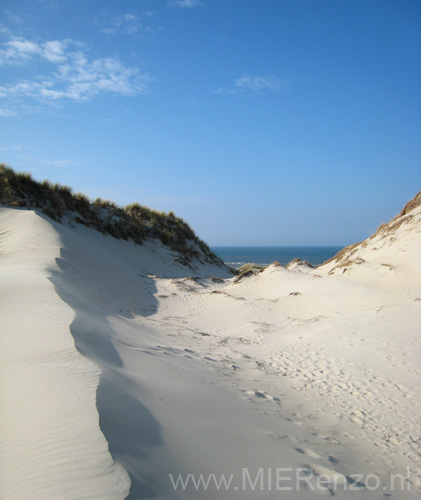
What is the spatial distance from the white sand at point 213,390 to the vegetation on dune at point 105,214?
21.0 ft

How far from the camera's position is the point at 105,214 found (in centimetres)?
1867

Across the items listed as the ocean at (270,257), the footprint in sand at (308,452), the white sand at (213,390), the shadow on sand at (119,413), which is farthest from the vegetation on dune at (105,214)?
the ocean at (270,257)

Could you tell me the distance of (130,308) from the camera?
915 cm

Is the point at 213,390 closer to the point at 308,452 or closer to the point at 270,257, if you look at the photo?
the point at 308,452

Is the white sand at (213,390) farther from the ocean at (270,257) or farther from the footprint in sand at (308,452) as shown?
the ocean at (270,257)

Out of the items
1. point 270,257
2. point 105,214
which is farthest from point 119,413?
point 270,257

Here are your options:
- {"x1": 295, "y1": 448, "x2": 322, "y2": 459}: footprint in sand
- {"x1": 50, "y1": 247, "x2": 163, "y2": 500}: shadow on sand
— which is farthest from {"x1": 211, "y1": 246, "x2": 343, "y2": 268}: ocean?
{"x1": 295, "y1": 448, "x2": 322, "y2": 459}: footprint in sand

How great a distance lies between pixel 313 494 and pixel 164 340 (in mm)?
4274

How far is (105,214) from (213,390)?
16.2m

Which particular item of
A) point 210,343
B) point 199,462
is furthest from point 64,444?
point 210,343

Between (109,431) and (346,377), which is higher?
(109,431)

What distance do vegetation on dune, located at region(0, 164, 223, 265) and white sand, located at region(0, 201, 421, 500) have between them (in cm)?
640

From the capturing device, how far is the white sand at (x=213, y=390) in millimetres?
2010

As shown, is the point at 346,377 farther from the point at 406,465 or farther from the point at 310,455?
the point at 310,455
